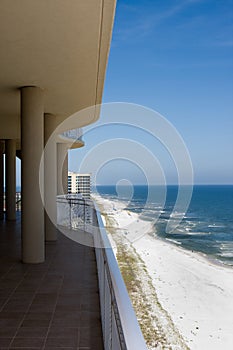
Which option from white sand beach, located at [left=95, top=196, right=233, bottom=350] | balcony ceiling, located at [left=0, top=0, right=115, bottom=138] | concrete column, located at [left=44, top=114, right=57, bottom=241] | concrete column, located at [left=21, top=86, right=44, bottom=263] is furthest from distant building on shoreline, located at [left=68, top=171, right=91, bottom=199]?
concrete column, located at [left=21, top=86, right=44, bottom=263]

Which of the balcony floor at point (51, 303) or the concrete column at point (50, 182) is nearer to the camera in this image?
the balcony floor at point (51, 303)

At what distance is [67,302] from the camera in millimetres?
3760

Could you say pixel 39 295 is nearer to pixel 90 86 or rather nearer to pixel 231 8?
pixel 90 86

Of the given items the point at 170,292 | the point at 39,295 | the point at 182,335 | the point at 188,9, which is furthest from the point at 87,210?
the point at 188,9

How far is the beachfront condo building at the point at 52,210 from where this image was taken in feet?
9.36

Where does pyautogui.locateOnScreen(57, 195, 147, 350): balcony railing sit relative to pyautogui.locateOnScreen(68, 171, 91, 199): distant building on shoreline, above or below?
below

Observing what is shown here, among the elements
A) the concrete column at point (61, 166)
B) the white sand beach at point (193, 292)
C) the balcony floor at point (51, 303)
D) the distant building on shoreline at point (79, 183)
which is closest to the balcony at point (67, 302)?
the balcony floor at point (51, 303)

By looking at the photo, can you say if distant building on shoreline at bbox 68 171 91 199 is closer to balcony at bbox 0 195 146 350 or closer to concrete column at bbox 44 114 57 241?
concrete column at bbox 44 114 57 241

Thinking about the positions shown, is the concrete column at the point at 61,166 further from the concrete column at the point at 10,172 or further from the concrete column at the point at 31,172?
the concrete column at the point at 31,172

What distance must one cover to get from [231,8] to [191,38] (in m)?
4.35

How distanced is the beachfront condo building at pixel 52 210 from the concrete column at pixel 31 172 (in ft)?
A: 0.05

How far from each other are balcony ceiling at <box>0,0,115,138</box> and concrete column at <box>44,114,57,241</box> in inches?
44.1

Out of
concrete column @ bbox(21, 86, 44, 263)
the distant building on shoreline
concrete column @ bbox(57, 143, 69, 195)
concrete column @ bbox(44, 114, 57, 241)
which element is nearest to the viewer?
concrete column @ bbox(21, 86, 44, 263)

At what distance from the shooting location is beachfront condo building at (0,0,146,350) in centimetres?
285
